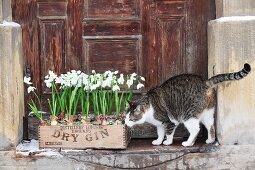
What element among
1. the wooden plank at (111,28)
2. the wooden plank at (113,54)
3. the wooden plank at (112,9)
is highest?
the wooden plank at (112,9)

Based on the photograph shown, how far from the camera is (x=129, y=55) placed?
635 cm

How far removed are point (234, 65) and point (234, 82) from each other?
16cm

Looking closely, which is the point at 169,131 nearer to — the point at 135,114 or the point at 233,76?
the point at 135,114

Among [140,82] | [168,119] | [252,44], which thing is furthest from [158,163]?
[252,44]

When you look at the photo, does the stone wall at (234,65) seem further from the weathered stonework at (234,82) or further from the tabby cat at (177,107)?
the tabby cat at (177,107)

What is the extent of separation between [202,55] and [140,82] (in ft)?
2.30

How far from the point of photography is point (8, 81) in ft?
19.2

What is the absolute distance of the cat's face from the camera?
5.91 m

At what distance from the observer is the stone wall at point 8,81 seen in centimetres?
581

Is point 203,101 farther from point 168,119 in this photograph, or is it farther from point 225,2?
point 225,2

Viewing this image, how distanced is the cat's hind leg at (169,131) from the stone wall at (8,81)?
145 cm

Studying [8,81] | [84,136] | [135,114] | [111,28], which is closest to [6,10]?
[8,81]

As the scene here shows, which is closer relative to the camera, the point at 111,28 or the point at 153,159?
the point at 153,159

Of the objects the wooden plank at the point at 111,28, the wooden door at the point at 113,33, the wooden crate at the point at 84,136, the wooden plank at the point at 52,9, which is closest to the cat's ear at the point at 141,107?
the wooden crate at the point at 84,136
